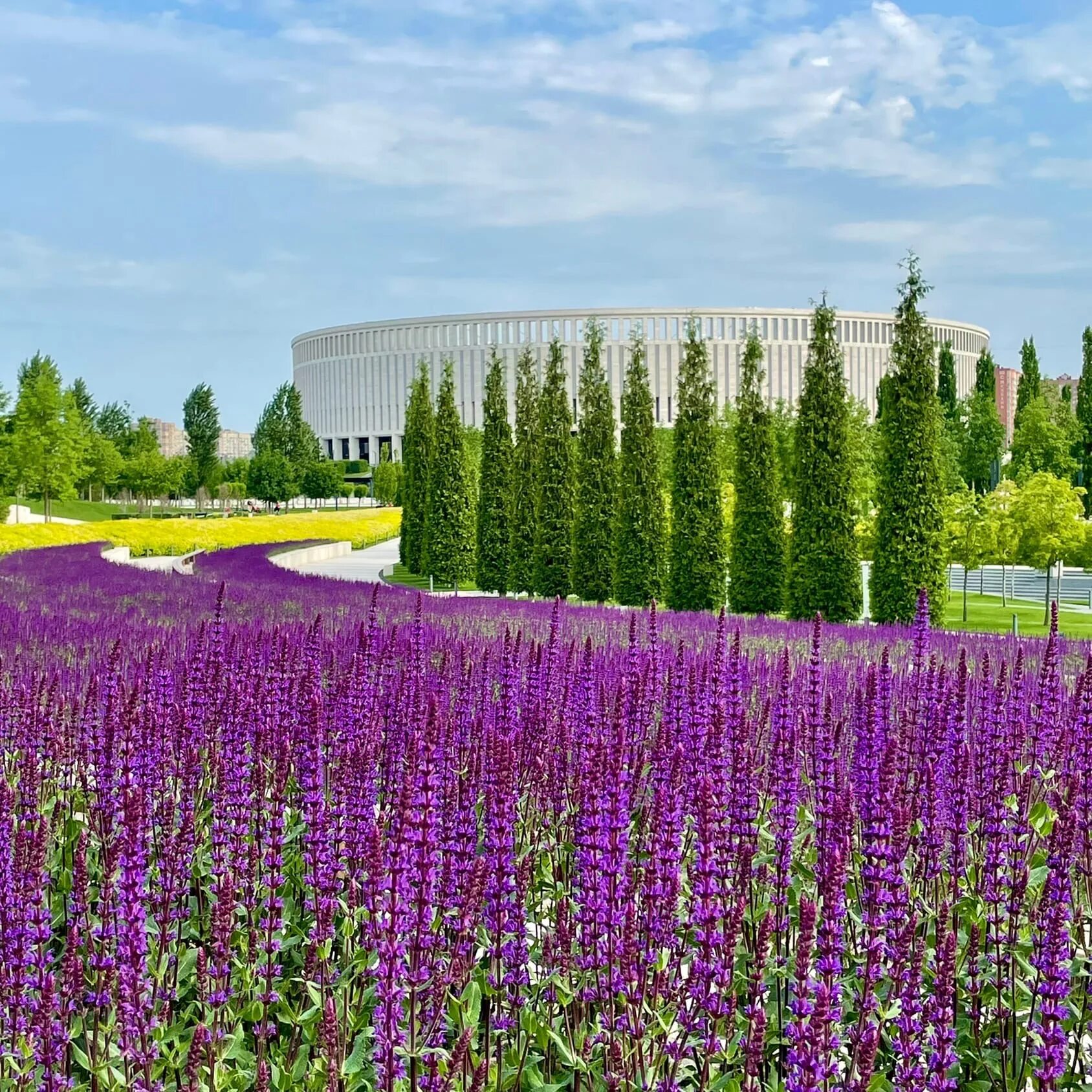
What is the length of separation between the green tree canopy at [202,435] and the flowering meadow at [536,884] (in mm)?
82779

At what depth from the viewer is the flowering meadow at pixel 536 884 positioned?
3.19 metres

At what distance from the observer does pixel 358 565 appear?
38.9m

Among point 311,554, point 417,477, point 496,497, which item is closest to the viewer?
point 496,497

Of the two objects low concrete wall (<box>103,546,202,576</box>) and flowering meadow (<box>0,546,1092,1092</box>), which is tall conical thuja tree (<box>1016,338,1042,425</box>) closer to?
low concrete wall (<box>103,546,202,576</box>)

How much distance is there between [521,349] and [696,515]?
102649 mm

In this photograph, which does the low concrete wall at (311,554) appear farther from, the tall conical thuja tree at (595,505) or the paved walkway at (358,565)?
the tall conical thuja tree at (595,505)

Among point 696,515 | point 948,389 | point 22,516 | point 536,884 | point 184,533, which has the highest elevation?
point 948,389

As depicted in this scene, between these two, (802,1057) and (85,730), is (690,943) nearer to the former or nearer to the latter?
(802,1057)

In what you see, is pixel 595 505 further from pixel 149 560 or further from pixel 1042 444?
pixel 1042 444

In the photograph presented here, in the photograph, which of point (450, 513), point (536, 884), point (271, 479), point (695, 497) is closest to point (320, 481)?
point (271, 479)

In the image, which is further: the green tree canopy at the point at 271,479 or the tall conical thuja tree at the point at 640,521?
the green tree canopy at the point at 271,479

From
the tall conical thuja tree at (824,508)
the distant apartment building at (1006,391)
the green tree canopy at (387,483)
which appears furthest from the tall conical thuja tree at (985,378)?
the distant apartment building at (1006,391)

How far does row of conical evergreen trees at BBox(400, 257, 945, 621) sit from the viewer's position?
798 inches

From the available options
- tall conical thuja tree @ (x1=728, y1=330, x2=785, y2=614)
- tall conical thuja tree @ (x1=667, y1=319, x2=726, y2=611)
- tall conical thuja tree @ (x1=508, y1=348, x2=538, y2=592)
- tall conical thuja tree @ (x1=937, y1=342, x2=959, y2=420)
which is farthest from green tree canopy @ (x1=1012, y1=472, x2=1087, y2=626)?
tall conical thuja tree @ (x1=937, y1=342, x2=959, y2=420)
